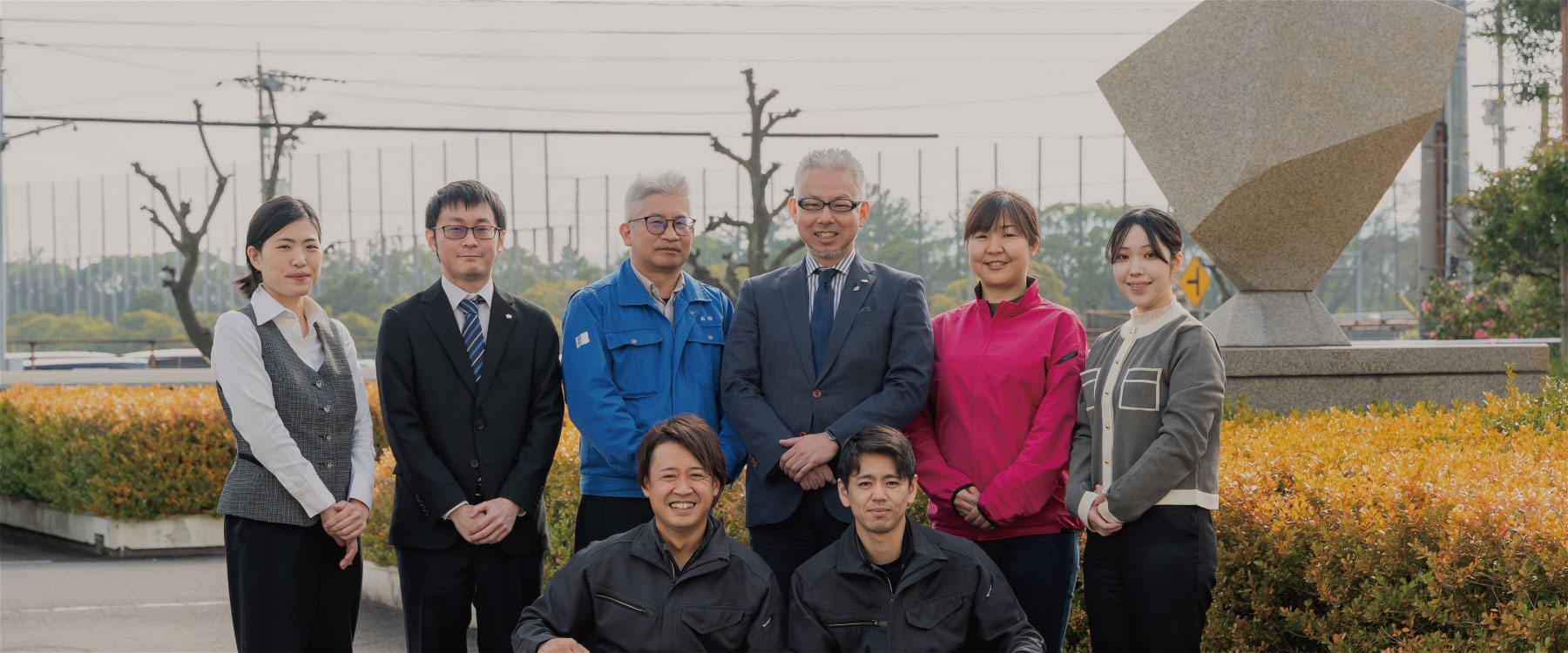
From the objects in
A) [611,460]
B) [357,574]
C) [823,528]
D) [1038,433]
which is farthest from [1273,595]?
[357,574]

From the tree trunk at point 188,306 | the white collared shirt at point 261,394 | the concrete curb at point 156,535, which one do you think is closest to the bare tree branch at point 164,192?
the tree trunk at point 188,306

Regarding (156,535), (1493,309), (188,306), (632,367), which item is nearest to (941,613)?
(632,367)

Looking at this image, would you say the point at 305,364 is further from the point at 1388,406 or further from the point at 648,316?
the point at 1388,406

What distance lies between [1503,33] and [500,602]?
16.1 metres

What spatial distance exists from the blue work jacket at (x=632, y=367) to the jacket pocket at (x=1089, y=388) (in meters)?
0.91

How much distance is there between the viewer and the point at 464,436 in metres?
3.04

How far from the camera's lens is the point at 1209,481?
2756 mm

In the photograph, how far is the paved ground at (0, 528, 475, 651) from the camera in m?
5.11

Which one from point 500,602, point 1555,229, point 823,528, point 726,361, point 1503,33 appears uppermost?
point 1503,33

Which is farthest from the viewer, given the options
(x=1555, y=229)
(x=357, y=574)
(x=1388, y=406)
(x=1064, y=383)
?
(x=1555, y=229)

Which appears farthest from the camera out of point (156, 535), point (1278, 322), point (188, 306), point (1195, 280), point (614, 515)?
point (1195, 280)

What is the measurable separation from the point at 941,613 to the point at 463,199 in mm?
1647

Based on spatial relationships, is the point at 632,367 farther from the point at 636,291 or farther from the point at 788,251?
the point at 788,251

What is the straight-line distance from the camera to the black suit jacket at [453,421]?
9.84ft
